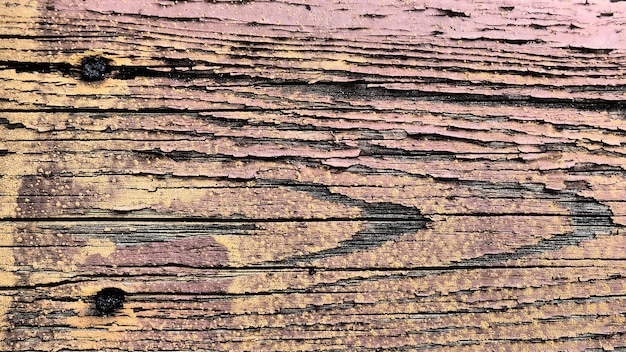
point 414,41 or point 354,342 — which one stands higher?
point 414,41

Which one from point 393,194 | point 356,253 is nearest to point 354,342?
point 356,253

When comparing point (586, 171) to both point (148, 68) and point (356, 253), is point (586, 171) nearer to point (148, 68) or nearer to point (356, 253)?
point (356, 253)

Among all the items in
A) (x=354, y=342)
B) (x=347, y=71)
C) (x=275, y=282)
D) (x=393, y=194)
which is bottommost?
(x=354, y=342)

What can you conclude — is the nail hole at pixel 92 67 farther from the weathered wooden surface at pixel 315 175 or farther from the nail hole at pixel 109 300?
the nail hole at pixel 109 300

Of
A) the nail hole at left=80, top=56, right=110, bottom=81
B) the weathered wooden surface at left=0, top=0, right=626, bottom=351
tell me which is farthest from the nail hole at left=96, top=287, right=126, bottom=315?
the nail hole at left=80, top=56, right=110, bottom=81
